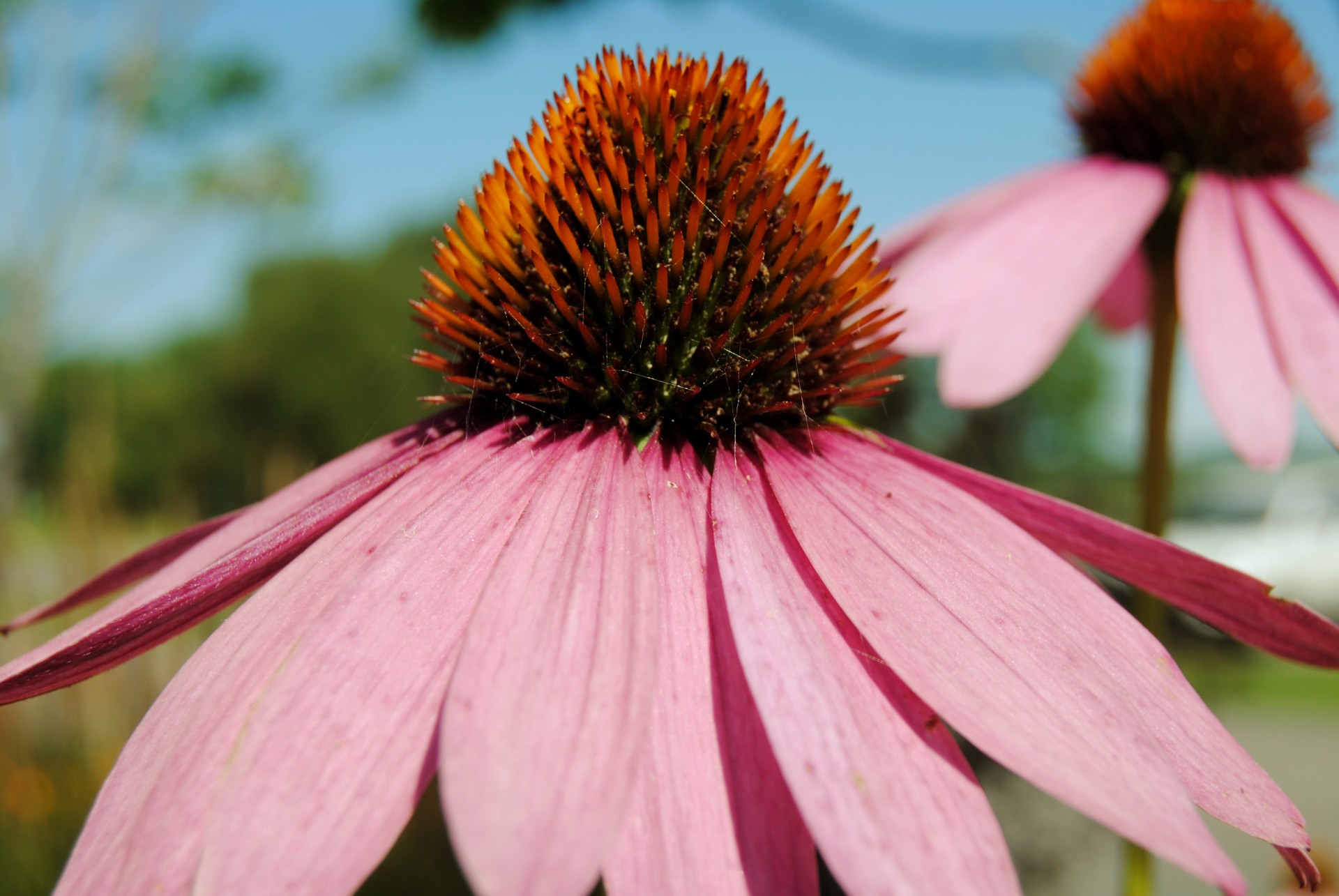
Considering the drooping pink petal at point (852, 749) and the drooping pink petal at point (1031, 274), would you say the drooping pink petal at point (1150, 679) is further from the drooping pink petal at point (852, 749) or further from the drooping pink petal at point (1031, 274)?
the drooping pink petal at point (1031, 274)

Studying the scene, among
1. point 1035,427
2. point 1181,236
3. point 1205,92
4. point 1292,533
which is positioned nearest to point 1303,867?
point 1181,236

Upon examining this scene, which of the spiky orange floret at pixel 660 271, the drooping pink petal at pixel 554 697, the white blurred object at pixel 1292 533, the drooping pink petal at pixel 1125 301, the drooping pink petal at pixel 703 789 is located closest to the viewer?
the drooping pink petal at pixel 554 697

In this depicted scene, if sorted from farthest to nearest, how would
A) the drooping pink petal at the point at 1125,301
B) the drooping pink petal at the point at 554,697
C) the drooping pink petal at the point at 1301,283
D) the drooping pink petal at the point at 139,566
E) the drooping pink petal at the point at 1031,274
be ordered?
the drooping pink petal at the point at 1125,301
the drooping pink petal at the point at 1031,274
the drooping pink petal at the point at 1301,283
the drooping pink petal at the point at 139,566
the drooping pink petal at the point at 554,697

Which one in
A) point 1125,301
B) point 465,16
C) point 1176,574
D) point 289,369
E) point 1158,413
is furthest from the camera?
point 289,369

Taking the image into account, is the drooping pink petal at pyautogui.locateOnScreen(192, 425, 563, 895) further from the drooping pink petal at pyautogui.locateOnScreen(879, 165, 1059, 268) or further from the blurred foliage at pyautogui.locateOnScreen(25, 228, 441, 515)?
the blurred foliage at pyautogui.locateOnScreen(25, 228, 441, 515)

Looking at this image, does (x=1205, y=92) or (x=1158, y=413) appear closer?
(x=1158, y=413)

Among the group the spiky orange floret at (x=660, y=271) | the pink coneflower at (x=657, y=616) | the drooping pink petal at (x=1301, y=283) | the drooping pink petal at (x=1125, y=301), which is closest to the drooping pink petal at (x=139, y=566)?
the pink coneflower at (x=657, y=616)

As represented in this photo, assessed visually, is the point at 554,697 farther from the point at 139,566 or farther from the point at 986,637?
the point at 139,566
